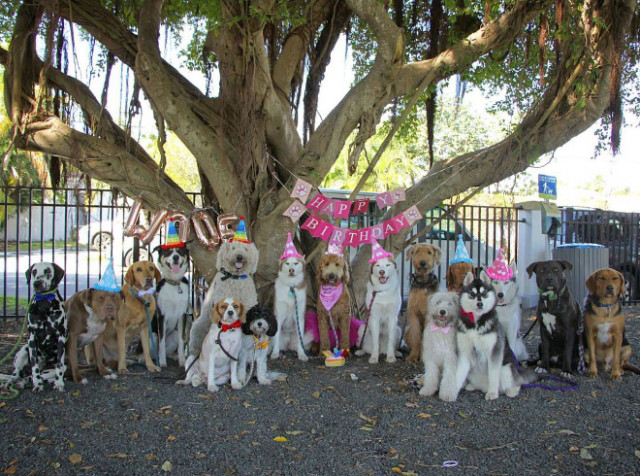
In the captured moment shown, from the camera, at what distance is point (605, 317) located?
5422 mm

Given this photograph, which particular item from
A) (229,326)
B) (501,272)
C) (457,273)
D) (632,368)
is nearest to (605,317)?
(632,368)

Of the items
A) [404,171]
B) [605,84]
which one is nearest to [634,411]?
[605,84]

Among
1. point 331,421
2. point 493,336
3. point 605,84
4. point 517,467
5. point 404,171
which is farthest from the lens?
point 404,171

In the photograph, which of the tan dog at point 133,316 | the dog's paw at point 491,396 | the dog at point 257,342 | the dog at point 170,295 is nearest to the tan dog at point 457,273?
the dog's paw at point 491,396

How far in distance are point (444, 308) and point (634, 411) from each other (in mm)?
1822

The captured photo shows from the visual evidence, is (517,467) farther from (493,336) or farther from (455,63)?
(455,63)

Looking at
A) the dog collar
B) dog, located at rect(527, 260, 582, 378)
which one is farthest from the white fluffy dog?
the dog collar

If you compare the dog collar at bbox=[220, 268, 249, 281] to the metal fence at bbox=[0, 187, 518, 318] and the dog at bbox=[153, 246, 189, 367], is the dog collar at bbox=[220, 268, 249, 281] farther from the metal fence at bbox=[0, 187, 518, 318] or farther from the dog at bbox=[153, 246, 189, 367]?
the metal fence at bbox=[0, 187, 518, 318]

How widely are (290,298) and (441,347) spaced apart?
2.21 m

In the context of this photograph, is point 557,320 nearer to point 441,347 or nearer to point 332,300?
point 441,347

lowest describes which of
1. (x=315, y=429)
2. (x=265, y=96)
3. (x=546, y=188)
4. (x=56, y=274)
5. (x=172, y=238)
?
(x=315, y=429)

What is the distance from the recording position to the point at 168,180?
751 centimetres

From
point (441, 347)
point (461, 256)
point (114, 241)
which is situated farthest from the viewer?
point (114, 241)

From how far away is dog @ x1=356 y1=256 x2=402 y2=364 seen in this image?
247 inches
